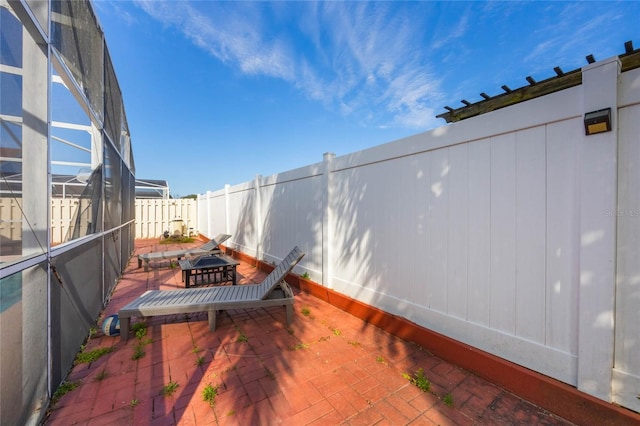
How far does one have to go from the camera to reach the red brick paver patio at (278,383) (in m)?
1.98

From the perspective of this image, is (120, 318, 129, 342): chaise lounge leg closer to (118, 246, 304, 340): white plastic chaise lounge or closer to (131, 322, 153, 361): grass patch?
(118, 246, 304, 340): white plastic chaise lounge

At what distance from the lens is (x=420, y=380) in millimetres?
2385

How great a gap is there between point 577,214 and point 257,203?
6586 millimetres

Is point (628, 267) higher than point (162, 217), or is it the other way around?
point (162, 217)

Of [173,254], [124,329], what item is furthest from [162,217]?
[124,329]

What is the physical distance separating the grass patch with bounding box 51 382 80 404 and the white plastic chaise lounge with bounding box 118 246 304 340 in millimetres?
879

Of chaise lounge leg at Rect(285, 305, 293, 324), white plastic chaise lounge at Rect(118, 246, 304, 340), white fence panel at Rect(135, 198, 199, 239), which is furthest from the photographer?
white fence panel at Rect(135, 198, 199, 239)

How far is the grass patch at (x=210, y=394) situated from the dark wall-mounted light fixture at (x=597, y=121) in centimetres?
365

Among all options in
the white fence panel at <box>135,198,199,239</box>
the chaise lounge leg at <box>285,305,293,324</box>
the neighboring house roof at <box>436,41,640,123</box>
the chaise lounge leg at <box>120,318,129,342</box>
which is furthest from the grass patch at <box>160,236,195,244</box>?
the neighboring house roof at <box>436,41,640,123</box>

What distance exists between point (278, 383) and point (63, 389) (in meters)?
1.91

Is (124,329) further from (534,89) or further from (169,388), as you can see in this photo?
(534,89)

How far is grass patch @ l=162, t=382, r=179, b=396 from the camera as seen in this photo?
2250 millimetres

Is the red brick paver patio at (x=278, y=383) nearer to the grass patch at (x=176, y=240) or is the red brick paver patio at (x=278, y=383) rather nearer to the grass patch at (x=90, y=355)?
the grass patch at (x=90, y=355)

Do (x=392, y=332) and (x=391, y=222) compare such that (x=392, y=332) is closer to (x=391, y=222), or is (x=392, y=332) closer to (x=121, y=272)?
(x=391, y=222)
